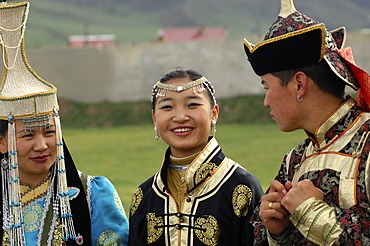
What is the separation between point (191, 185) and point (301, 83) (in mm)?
1006

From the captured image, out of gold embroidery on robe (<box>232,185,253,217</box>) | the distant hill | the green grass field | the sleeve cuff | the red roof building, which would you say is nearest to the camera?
the sleeve cuff

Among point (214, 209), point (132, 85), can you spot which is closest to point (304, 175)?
point (214, 209)

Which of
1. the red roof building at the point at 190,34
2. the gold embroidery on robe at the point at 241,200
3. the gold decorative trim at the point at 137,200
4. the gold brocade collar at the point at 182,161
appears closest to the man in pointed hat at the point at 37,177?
the gold decorative trim at the point at 137,200

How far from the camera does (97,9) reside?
7975 centimetres

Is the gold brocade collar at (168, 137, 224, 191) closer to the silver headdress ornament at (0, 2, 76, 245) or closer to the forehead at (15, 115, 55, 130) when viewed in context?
the silver headdress ornament at (0, 2, 76, 245)

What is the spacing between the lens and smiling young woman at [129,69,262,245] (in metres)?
4.07

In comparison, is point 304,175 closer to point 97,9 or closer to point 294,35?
point 294,35

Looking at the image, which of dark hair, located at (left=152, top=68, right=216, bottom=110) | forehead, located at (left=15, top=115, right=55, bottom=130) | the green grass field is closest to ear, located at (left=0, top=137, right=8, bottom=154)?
forehead, located at (left=15, top=115, right=55, bottom=130)

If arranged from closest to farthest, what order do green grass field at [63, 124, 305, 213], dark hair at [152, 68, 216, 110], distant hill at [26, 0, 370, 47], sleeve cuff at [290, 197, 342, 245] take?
sleeve cuff at [290, 197, 342, 245] → dark hair at [152, 68, 216, 110] → green grass field at [63, 124, 305, 213] → distant hill at [26, 0, 370, 47]

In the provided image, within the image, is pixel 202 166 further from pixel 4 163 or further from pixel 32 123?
pixel 4 163

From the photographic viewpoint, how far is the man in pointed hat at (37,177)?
4.33 meters

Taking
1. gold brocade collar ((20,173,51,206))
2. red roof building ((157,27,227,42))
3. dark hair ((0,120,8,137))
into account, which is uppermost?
red roof building ((157,27,227,42))

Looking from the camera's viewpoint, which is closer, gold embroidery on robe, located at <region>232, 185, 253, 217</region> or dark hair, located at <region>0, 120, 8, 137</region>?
gold embroidery on robe, located at <region>232, 185, 253, 217</region>

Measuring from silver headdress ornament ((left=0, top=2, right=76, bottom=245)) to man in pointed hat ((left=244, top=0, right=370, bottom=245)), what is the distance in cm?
127
